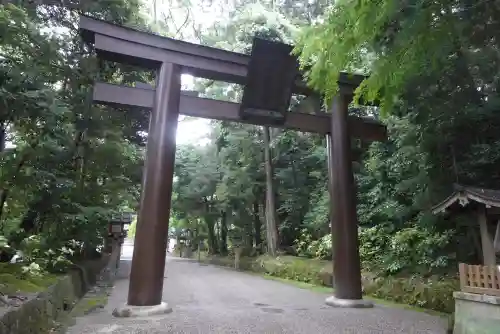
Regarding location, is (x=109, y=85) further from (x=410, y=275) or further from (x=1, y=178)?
(x=410, y=275)

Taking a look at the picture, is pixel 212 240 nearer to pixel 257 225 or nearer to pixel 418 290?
pixel 257 225

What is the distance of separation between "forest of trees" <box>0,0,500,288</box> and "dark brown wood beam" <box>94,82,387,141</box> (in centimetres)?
81

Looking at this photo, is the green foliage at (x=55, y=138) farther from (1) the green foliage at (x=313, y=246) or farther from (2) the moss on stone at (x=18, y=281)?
(1) the green foliage at (x=313, y=246)

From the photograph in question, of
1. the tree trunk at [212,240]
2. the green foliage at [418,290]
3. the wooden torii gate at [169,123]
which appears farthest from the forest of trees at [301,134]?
the tree trunk at [212,240]

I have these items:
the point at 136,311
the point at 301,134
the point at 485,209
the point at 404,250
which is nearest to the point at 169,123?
the point at 136,311

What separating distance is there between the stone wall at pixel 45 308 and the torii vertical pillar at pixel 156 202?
4.54 feet

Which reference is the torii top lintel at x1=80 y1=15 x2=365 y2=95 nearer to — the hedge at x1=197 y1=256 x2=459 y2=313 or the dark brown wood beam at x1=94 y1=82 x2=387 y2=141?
the dark brown wood beam at x1=94 y1=82 x2=387 y2=141

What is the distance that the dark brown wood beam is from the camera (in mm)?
7246

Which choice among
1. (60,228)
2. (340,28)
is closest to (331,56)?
(340,28)

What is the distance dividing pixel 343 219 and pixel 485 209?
2840 mm

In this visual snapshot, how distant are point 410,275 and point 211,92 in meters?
12.9

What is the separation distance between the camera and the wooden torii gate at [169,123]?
6.83m

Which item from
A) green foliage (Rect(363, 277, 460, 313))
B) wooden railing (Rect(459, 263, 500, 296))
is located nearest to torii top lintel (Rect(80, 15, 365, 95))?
wooden railing (Rect(459, 263, 500, 296))

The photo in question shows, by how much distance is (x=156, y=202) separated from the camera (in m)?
6.97
